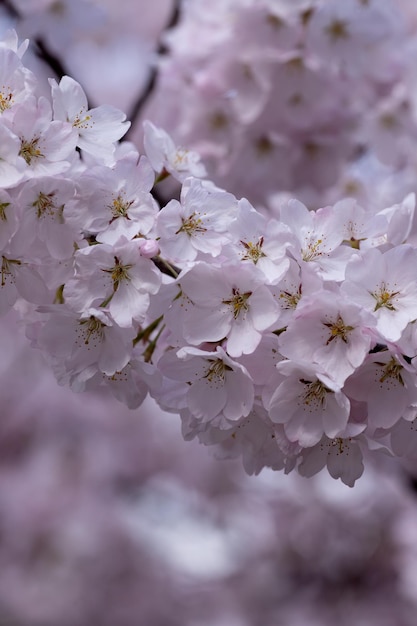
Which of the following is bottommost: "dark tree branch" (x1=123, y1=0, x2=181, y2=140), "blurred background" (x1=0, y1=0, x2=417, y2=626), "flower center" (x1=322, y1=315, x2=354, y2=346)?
"blurred background" (x1=0, y1=0, x2=417, y2=626)

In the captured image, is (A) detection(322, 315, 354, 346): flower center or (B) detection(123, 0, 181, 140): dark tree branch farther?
(B) detection(123, 0, 181, 140): dark tree branch

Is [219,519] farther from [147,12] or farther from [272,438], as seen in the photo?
[272,438]

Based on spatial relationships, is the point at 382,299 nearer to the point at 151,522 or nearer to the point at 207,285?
the point at 207,285

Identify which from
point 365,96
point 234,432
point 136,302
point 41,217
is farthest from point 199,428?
point 365,96

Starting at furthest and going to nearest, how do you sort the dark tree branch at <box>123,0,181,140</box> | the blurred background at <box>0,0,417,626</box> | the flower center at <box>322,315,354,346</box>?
the blurred background at <box>0,0,417,626</box> → the dark tree branch at <box>123,0,181,140</box> → the flower center at <box>322,315,354,346</box>

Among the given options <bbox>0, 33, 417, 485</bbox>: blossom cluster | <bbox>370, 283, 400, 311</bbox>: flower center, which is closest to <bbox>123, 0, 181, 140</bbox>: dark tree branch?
<bbox>0, 33, 417, 485</bbox>: blossom cluster

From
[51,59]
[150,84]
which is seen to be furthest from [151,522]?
[51,59]

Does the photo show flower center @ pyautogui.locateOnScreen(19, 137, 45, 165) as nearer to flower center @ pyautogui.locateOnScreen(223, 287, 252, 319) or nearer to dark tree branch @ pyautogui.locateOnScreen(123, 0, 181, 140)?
flower center @ pyautogui.locateOnScreen(223, 287, 252, 319)
